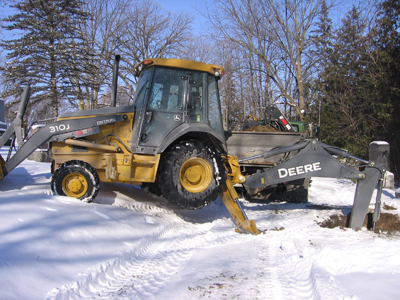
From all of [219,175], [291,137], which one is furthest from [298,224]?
[291,137]

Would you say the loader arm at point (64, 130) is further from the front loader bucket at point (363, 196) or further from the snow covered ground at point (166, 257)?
the front loader bucket at point (363, 196)

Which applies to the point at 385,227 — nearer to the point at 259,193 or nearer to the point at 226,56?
the point at 259,193

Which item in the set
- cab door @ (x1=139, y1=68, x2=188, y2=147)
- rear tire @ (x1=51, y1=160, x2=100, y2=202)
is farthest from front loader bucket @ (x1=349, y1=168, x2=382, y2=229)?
rear tire @ (x1=51, y1=160, x2=100, y2=202)

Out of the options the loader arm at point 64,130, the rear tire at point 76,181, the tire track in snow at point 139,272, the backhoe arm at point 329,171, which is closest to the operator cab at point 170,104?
→ the loader arm at point 64,130

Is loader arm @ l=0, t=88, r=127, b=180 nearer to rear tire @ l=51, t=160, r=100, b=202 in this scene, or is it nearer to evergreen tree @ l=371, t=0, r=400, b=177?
rear tire @ l=51, t=160, r=100, b=202

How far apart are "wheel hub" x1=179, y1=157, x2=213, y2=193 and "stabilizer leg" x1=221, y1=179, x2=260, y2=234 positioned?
1.11ft

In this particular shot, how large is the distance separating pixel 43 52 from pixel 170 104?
1731cm

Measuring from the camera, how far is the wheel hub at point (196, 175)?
5121 millimetres

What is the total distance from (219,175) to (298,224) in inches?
69.8

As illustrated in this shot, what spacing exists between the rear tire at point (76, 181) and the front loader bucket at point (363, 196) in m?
4.21

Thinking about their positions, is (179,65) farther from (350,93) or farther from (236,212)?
(350,93)

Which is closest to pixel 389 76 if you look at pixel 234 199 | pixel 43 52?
pixel 234 199

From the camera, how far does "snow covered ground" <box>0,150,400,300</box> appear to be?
289 centimetres

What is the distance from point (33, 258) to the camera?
297 cm
